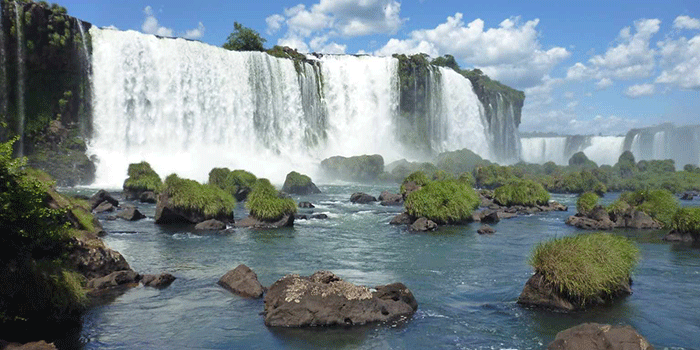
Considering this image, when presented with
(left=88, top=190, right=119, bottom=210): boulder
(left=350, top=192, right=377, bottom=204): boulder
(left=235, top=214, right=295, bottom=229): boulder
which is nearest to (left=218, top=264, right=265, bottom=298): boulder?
(left=235, top=214, right=295, bottom=229): boulder

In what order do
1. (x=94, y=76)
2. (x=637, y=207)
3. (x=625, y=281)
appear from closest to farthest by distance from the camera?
(x=625, y=281), (x=637, y=207), (x=94, y=76)

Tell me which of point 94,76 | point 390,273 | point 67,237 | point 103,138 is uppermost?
point 94,76

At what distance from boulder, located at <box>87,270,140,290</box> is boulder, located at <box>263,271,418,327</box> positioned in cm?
495

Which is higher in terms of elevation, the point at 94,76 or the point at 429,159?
the point at 94,76

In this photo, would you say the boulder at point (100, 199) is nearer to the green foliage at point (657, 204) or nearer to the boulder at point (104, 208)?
the boulder at point (104, 208)

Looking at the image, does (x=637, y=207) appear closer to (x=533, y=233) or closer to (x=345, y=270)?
(x=533, y=233)

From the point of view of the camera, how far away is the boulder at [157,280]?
15.7 meters

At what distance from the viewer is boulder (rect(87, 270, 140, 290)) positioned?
48.5ft

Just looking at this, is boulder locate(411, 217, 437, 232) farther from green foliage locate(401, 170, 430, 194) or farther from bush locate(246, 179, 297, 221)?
green foliage locate(401, 170, 430, 194)

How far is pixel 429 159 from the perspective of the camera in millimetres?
90062

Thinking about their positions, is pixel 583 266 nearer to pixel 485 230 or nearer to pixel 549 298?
pixel 549 298

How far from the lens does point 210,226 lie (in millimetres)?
26766

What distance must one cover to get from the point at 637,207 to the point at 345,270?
20.6 meters

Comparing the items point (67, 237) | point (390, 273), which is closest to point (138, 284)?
point (67, 237)
